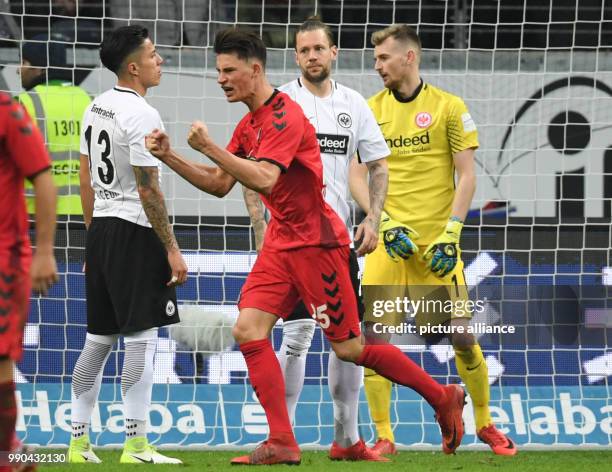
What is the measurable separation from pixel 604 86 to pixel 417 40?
2.48 m

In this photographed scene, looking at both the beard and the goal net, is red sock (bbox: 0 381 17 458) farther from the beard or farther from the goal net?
the goal net

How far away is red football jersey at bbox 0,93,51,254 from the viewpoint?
158 inches

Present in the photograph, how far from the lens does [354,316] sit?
18.0 ft

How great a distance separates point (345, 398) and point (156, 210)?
1.32 m

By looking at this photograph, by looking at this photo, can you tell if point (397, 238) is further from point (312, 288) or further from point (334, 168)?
point (312, 288)

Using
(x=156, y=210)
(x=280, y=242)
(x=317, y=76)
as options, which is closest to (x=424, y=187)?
(x=317, y=76)

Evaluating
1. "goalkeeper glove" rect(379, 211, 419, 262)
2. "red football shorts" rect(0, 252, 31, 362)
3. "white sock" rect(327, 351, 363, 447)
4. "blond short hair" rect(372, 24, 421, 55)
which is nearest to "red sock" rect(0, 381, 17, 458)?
"red football shorts" rect(0, 252, 31, 362)

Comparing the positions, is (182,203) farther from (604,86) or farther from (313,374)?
(604,86)

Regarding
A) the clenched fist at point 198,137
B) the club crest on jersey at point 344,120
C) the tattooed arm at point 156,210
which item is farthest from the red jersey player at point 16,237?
the club crest on jersey at point 344,120

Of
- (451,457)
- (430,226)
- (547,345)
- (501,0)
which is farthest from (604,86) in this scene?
(451,457)

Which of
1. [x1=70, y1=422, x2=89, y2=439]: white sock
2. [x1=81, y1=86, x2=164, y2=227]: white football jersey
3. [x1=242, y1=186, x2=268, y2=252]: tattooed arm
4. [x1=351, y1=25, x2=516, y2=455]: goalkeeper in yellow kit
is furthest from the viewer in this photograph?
[x1=351, y1=25, x2=516, y2=455]: goalkeeper in yellow kit

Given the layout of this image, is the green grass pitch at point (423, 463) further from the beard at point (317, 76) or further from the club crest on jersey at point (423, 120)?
the beard at point (317, 76)

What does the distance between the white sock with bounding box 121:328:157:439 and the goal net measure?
5.15ft

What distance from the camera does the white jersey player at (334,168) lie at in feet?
20.0
